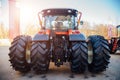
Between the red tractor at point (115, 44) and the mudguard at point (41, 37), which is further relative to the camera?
the red tractor at point (115, 44)

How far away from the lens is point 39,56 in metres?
6.44

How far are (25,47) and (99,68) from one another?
7.07 ft

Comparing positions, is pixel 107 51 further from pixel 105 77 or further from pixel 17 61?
pixel 17 61

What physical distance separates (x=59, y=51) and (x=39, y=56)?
0.56 metres

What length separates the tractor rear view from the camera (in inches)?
254

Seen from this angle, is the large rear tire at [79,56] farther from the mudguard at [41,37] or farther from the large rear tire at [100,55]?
the mudguard at [41,37]

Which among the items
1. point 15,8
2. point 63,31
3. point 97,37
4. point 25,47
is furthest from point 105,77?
point 15,8

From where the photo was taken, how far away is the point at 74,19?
7520mm

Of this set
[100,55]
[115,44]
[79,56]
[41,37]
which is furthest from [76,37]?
[115,44]

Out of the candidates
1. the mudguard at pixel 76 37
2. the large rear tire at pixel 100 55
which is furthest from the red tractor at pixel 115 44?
the mudguard at pixel 76 37

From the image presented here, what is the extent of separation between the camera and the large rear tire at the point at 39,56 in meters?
6.43

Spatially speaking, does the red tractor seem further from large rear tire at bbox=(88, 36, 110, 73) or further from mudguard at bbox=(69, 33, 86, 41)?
mudguard at bbox=(69, 33, 86, 41)

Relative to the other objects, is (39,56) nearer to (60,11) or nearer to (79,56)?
(79,56)

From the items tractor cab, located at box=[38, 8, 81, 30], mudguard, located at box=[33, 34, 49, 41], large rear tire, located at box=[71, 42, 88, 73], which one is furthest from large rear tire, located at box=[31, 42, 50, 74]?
tractor cab, located at box=[38, 8, 81, 30]
